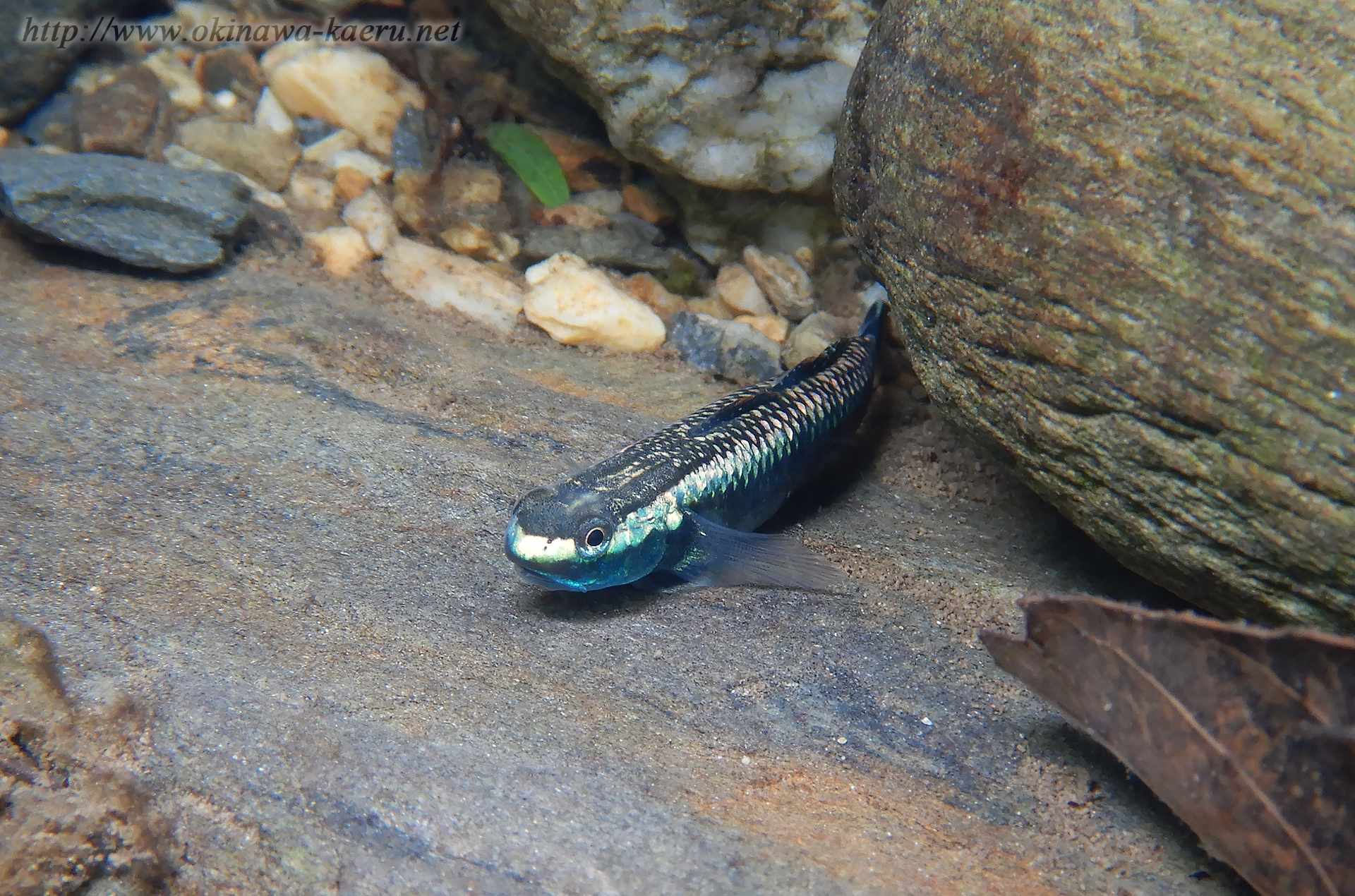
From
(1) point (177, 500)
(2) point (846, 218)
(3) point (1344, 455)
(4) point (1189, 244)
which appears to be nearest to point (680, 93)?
(2) point (846, 218)

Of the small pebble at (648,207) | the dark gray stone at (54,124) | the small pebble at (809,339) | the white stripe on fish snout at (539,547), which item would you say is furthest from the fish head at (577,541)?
the dark gray stone at (54,124)

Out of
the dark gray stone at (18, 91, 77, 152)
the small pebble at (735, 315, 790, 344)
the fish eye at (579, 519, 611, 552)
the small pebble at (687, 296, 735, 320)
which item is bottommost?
the dark gray stone at (18, 91, 77, 152)

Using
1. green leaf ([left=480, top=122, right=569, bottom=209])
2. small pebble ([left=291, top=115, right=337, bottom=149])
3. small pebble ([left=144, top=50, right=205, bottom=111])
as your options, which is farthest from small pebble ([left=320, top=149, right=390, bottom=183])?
small pebble ([left=144, top=50, right=205, bottom=111])

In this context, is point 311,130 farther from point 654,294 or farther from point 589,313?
point 654,294

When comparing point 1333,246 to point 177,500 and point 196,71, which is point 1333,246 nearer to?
point 177,500

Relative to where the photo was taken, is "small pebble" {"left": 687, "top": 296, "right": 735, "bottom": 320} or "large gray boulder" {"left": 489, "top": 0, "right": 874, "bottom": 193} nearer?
"large gray boulder" {"left": 489, "top": 0, "right": 874, "bottom": 193}

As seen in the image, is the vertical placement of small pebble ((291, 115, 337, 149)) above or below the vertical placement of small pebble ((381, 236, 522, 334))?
above

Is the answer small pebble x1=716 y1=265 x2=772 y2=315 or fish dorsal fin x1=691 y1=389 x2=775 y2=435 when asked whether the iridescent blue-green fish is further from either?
small pebble x1=716 y1=265 x2=772 y2=315

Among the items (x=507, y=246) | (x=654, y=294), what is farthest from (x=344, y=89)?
(x=654, y=294)
